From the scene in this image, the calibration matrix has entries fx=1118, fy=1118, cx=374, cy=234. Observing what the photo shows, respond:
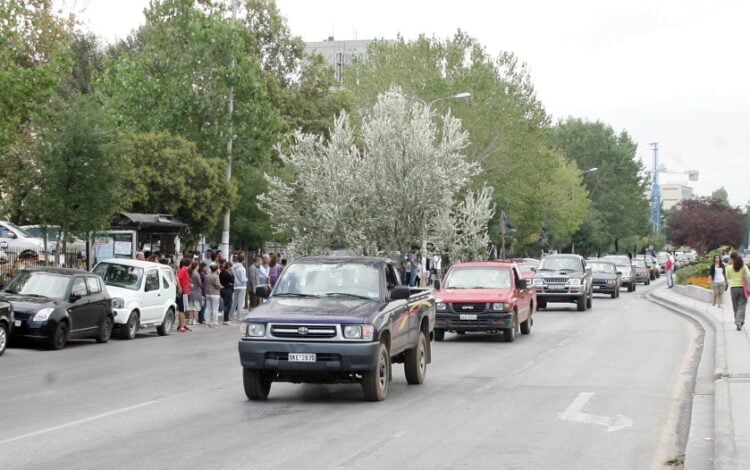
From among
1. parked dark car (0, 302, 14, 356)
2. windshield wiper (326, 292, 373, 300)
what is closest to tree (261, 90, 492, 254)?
parked dark car (0, 302, 14, 356)

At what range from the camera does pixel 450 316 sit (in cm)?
2456

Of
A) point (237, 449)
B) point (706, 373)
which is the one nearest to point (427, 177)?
point (706, 373)

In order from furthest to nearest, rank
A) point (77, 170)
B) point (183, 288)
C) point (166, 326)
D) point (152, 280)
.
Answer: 1. point (183, 288)
2. point (166, 326)
3. point (77, 170)
4. point (152, 280)

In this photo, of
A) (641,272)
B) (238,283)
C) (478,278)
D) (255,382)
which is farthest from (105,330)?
(641,272)

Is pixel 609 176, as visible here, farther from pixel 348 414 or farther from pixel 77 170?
pixel 348 414

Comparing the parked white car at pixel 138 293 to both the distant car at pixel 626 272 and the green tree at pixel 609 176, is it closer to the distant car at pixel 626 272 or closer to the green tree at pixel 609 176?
the distant car at pixel 626 272

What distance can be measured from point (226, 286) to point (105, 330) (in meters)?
7.77

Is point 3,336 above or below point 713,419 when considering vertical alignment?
above

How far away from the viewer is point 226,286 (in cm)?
3272

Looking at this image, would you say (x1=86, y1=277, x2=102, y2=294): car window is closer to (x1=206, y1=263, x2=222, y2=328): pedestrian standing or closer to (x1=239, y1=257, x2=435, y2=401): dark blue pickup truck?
(x1=206, y1=263, x2=222, y2=328): pedestrian standing

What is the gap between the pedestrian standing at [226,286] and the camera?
3244 cm

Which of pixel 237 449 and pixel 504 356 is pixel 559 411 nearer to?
pixel 237 449

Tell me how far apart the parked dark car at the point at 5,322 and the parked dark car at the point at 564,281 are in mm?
22632

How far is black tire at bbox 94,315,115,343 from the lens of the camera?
2495 centimetres
